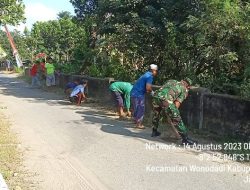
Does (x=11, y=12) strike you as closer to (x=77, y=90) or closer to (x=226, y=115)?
(x=77, y=90)

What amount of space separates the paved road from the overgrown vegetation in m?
2.43

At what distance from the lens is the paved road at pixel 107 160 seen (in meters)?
6.83

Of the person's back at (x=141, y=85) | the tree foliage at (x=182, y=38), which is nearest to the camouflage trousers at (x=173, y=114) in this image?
the person's back at (x=141, y=85)

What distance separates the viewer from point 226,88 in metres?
11.2

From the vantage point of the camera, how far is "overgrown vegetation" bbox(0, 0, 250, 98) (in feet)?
36.9

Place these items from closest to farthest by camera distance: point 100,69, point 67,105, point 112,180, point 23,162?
point 112,180 → point 23,162 → point 67,105 → point 100,69

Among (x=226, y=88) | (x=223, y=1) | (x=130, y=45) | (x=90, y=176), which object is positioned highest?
(x=223, y=1)

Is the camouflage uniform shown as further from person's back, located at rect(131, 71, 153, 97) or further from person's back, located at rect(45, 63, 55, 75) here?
person's back, located at rect(45, 63, 55, 75)

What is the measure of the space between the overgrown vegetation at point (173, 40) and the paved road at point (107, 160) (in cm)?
243

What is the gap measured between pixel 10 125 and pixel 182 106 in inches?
179

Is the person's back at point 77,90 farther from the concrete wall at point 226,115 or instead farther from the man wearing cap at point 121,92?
the concrete wall at point 226,115

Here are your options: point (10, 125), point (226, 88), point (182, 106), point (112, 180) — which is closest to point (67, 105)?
point (10, 125)

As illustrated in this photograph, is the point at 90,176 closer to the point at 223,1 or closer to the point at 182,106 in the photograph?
the point at 182,106

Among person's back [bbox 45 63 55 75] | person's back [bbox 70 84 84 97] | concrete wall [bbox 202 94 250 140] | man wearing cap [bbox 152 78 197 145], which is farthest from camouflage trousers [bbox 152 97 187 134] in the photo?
person's back [bbox 45 63 55 75]
